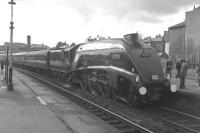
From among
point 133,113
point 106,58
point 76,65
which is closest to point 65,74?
point 76,65

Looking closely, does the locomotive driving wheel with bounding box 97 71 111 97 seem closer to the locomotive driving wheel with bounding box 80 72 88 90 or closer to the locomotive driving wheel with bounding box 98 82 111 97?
the locomotive driving wheel with bounding box 98 82 111 97

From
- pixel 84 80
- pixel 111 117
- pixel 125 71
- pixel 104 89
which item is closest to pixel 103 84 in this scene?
pixel 104 89

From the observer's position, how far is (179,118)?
39.1ft

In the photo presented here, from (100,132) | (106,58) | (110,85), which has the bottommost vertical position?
(100,132)

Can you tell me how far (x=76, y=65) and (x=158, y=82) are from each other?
892 cm

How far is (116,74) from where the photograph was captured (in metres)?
14.3

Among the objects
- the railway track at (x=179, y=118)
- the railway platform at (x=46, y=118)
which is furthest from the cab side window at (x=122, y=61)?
the railway platform at (x=46, y=118)

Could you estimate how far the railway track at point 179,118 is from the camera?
34.2ft

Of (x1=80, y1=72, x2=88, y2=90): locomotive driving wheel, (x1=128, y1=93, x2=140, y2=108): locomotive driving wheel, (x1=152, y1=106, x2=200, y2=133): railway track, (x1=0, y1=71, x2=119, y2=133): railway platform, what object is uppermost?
(x1=80, y1=72, x2=88, y2=90): locomotive driving wheel

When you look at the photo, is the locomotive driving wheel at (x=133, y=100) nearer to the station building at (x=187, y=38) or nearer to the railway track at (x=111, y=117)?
the railway track at (x=111, y=117)

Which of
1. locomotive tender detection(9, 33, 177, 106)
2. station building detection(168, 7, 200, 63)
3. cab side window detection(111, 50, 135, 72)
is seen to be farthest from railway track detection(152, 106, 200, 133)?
station building detection(168, 7, 200, 63)

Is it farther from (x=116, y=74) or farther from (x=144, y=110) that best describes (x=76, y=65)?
(x=144, y=110)

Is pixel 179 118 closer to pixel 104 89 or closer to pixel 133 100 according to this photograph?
pixel 133 100

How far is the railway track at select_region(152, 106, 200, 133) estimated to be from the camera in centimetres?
1043
